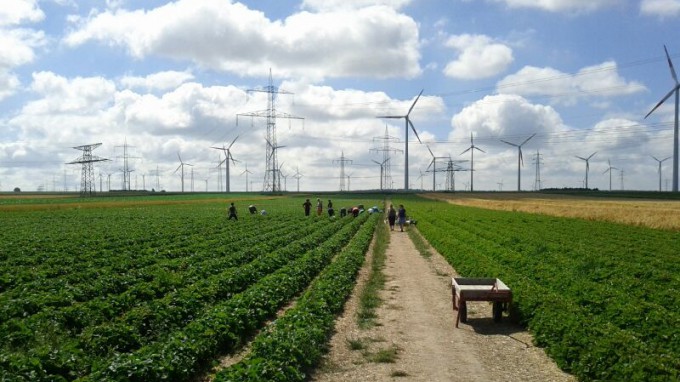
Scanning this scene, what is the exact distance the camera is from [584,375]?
11195 mm

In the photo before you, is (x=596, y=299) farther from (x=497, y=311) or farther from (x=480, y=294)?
(x=480, y=294)

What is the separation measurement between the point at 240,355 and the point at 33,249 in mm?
21696

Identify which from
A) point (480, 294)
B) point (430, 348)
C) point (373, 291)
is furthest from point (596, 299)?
point (373, 291)

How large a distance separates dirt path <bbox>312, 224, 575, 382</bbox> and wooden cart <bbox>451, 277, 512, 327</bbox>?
13.8 inches

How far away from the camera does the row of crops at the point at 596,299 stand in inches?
437

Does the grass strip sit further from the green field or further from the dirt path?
the green field

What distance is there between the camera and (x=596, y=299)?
1650 centimetres

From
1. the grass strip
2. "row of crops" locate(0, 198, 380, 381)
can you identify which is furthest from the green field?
the grass strip

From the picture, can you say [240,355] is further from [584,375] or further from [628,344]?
[628,344]

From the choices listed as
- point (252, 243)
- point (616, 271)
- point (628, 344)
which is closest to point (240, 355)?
point (628, 344)

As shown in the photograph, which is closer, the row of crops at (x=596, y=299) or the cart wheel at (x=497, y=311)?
the row of crops at (x=596, y=299)

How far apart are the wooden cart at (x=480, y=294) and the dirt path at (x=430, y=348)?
35cm

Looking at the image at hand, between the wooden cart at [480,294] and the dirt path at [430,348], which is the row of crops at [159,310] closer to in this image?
the dirt path at [430,348]

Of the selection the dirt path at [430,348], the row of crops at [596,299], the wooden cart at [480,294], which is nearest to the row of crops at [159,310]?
the dirt path at [430,348]
